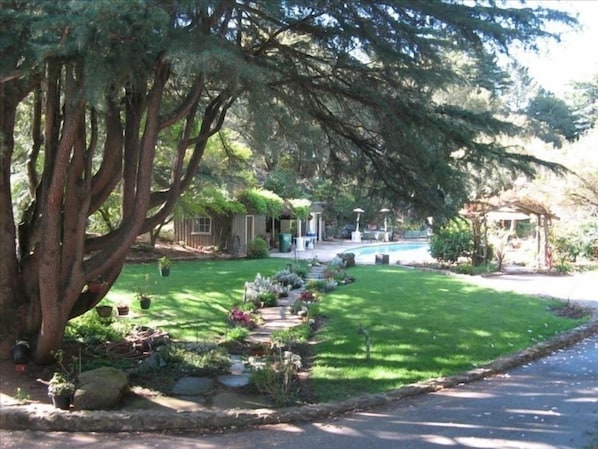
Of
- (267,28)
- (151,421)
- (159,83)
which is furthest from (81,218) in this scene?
(267,28)

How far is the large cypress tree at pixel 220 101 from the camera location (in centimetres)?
614

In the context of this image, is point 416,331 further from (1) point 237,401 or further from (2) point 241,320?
(1) point 237,401

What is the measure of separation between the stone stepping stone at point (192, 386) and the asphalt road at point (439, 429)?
1393 millimetres

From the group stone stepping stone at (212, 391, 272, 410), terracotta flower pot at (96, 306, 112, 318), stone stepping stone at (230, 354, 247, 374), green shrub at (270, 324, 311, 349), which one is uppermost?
terracotta flower pot at (96, 306, 112, 318)

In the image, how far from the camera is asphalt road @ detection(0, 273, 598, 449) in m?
5.85

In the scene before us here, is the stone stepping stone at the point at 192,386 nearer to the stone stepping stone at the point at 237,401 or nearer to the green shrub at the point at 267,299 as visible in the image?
the stone stepping stone at the point at 237,401

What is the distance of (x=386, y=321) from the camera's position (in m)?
12.6

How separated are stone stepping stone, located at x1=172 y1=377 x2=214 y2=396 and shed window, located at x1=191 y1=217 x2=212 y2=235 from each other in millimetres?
24273

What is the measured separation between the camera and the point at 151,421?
6496 mm

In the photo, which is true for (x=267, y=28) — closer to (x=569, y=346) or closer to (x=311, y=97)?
(x=311, y=97)

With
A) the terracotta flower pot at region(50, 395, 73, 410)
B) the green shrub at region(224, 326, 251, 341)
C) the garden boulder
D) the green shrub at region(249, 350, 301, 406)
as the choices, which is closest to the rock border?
the terracotta flower pot at region(50, 395, 73, 410)

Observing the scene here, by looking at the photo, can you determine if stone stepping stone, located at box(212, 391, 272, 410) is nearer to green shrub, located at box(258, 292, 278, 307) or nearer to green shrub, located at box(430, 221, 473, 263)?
green shrub, located at box(258, 292, 278, 307)

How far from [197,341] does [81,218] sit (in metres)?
3.44

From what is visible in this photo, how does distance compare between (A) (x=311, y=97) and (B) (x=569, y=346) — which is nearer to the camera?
(A) (x=311, y=97)
